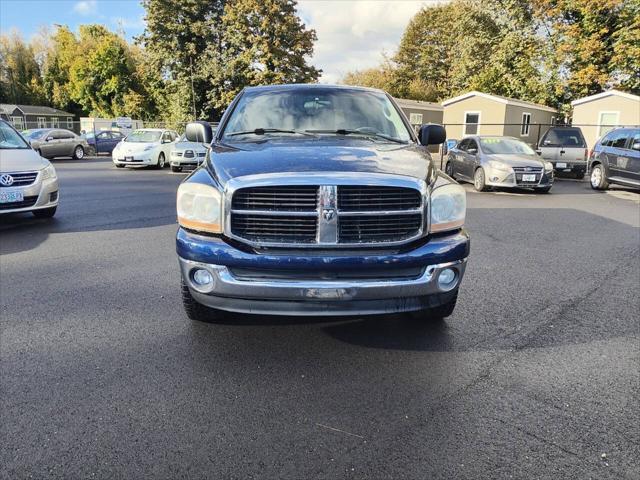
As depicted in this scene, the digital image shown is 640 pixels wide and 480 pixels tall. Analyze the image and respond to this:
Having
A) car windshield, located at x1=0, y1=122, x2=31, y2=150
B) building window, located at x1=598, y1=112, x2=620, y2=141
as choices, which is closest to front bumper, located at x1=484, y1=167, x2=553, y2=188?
car windshield, located at x1=0, y1=122, x2=31, y2=150

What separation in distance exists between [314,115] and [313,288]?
6.84ft

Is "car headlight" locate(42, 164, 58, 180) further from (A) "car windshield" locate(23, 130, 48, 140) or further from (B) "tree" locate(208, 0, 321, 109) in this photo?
(B) "tree" locate(208, 0, 321, 109)

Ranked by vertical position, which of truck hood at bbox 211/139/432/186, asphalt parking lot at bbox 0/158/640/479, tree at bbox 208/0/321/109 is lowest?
asphalt parking lot at bbox 0/158/640/479

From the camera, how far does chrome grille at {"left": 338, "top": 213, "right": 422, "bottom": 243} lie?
320cm

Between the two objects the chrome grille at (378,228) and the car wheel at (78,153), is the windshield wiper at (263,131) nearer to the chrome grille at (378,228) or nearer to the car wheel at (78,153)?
the chrome grille at (378,228)

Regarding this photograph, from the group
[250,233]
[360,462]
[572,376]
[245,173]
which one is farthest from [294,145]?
[572,376]

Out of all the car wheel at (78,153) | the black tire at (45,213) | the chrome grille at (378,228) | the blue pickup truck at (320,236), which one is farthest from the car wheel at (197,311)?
the car wheel at (78,153)

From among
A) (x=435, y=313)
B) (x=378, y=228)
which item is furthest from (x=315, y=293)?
(x=435, y=313)

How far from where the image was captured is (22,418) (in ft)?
9.03

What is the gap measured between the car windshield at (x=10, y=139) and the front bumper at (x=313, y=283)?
6.62 m

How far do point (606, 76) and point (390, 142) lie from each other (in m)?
32.6

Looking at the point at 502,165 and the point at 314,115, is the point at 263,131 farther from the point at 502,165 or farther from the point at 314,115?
the point at 502,165

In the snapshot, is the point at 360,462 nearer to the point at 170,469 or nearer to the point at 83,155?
the point at 170,469

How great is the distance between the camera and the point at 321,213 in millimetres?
3143
